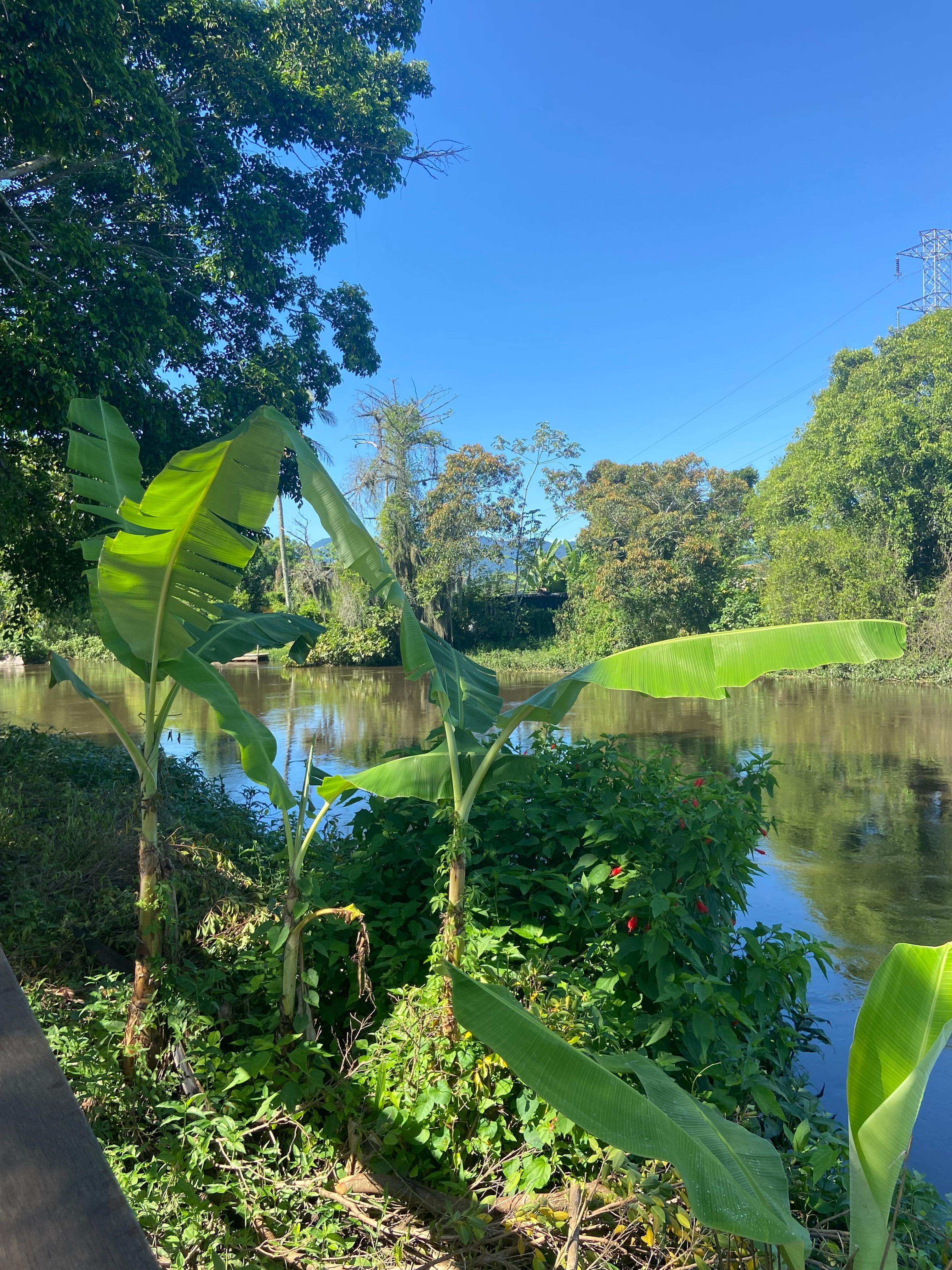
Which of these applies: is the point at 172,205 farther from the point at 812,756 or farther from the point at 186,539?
the point at 812,756

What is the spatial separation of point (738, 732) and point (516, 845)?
32.9 feet

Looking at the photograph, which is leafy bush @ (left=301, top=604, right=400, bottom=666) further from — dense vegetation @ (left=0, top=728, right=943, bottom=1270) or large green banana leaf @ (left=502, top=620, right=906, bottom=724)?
large green banana leaf @ (left=502, top=620, right=906, bottom=724)

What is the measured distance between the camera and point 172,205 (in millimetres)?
8367

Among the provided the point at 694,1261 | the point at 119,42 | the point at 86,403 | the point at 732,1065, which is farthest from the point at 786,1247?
the point at 119,42

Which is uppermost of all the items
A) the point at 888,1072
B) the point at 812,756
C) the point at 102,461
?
the point at 102,461

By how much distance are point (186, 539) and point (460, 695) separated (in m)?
1.06

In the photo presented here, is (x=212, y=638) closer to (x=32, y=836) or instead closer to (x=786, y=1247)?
(x=32, y=836)

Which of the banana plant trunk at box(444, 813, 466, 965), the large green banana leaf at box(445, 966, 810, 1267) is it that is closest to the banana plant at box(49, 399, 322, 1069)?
the banana plant trunk at box(444, 813, 466, 965)

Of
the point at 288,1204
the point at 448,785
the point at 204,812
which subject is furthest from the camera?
the point at 204,812

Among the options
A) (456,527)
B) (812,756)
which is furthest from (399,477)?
(812,756)

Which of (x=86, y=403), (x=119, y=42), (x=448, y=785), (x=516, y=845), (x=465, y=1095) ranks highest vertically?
(x=119, y=42)

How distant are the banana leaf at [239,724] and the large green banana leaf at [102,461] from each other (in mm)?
517

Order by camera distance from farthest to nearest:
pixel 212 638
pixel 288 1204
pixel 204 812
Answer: pixel 204 812 < pixel 212 638 < pixel 288 1204

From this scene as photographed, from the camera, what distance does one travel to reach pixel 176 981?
282 cm
